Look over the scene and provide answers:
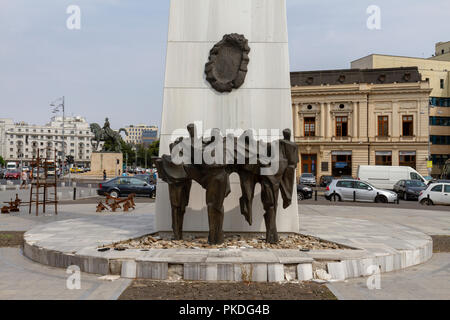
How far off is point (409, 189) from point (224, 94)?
22315mm

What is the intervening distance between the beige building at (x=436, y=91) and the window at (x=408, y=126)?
8.72 metres

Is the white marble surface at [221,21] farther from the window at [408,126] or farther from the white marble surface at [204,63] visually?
the window at [408,126]

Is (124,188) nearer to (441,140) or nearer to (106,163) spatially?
(106,163)

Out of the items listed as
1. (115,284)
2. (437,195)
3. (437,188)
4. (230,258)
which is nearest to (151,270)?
(115,284)

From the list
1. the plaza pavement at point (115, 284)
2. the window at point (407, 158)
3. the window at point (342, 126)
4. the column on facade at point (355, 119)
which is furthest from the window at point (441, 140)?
the plaza pavement at point (115, 284)

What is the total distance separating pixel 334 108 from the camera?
47812mm

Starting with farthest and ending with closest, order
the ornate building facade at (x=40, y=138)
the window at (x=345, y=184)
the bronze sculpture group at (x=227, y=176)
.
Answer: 1. the ornate building facade at (x=40, y=138)
2. the window at (x=345, y=184)
3. the bronze sculpture group at (x=227, y=176)

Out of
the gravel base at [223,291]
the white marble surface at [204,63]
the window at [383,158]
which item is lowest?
the gravel base at [223,291]

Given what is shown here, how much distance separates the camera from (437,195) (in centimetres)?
2259

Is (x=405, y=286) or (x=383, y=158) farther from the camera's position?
(x=383, y=158)

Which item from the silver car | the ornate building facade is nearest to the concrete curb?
the silver car

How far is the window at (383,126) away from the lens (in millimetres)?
47116

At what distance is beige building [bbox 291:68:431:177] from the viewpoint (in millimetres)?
46062
